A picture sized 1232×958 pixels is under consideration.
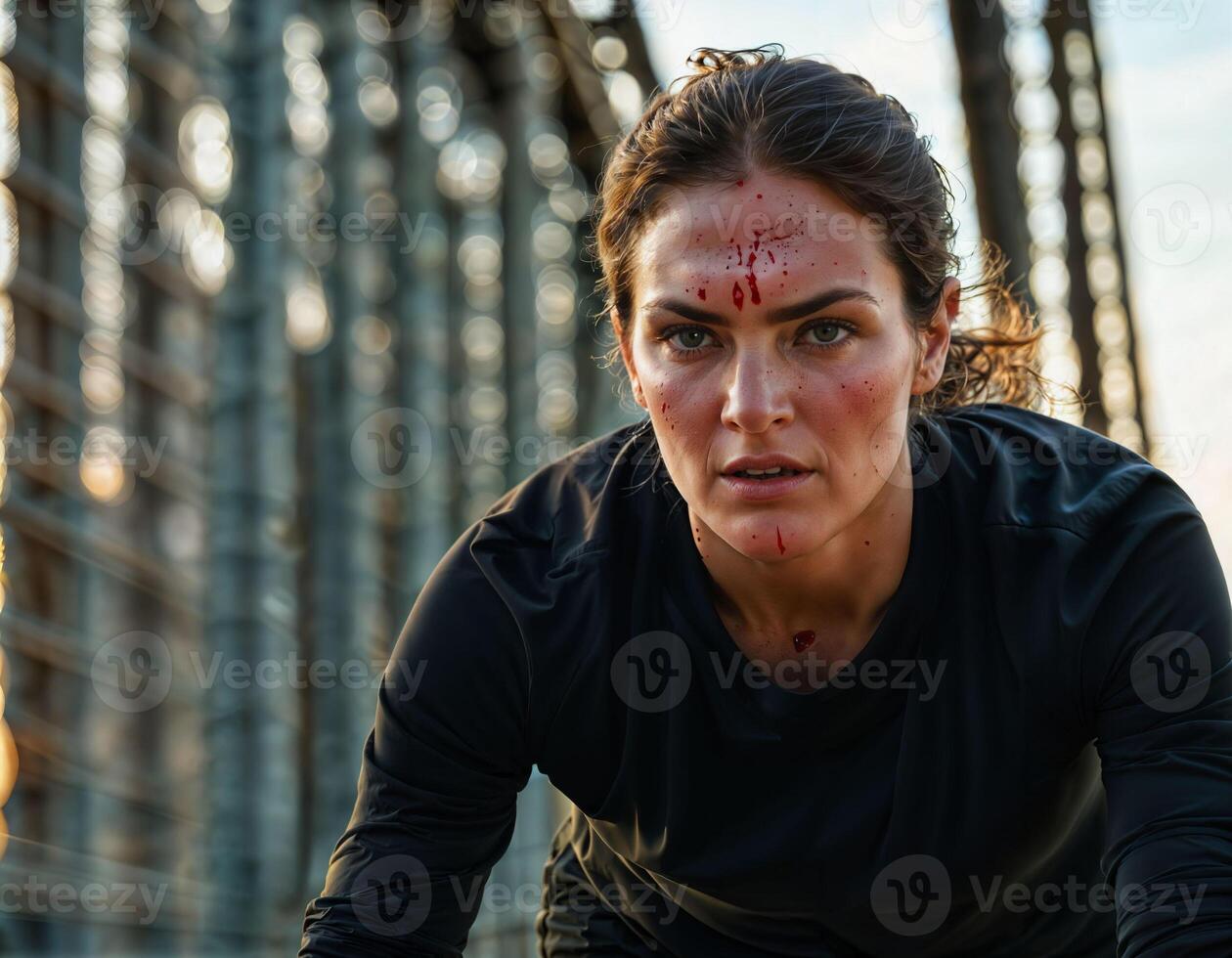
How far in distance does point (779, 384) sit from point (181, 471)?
3486 mm

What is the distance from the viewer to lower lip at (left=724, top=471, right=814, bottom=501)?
188 centimetres

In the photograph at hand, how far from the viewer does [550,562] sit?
205cm

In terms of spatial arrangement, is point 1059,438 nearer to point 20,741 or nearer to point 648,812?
point 648,812

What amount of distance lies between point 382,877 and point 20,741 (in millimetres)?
2865

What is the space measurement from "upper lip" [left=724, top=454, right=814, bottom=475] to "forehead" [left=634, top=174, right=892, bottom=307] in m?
0.22

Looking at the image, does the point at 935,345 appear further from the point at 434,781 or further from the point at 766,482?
the point at 434,781

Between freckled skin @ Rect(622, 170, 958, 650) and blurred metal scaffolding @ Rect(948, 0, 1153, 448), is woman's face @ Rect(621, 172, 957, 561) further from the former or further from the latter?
blurred metal scaffolding @ Rect(948, 0, 1153, 448)

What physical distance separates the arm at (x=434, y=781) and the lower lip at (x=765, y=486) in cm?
39

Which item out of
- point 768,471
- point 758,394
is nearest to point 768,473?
point 768,471

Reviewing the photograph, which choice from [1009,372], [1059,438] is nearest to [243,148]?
[1009,372]

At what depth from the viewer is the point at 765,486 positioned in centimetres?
188

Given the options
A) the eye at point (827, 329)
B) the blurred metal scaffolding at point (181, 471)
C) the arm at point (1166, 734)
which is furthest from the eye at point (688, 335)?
the blurred metal scaffolding at point (181, 471)

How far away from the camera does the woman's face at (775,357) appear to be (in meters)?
1.89

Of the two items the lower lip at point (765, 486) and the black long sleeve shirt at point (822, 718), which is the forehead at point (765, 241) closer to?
the lower lip at point (765, 486)
